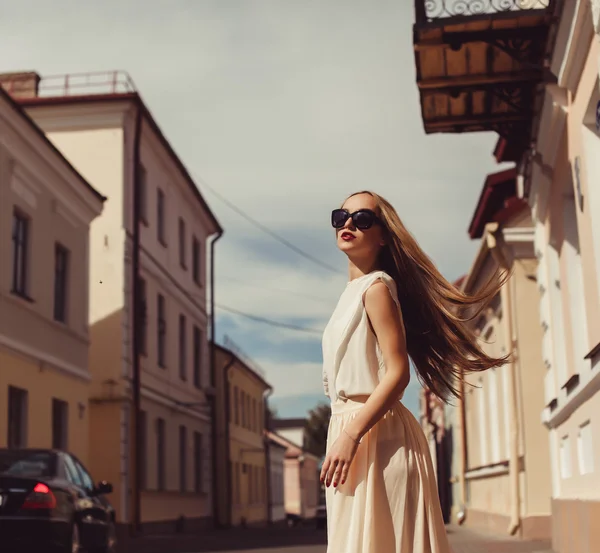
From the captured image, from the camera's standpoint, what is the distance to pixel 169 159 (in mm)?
29609

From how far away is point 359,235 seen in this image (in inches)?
141

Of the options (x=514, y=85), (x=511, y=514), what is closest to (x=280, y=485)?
(x=511, y=514)

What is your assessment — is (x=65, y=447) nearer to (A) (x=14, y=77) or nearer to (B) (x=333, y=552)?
(A) (x=14, y=77)

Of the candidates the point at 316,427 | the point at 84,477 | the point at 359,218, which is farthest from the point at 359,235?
the point at 316,427

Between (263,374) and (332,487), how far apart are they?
150ft

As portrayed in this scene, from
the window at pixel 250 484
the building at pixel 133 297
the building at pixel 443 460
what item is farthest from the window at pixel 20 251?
the window at pixel 250 484

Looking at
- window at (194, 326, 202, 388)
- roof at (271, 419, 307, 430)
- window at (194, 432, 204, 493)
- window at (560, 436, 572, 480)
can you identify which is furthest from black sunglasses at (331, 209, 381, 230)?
roof at (271, 419, 307, 430)

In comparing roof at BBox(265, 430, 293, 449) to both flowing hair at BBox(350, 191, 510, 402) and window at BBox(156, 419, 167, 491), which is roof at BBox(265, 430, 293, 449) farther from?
flowing hair at BBox(350, 191, 510, 402)

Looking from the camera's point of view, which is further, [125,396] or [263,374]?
[263,374]

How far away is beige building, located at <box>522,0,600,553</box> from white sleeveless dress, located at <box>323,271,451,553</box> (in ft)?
13.7

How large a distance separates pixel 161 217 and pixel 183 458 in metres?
7.23

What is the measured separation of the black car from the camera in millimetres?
9898

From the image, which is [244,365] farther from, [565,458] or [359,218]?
[359,218]

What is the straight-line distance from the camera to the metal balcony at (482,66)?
1005 centimetres
